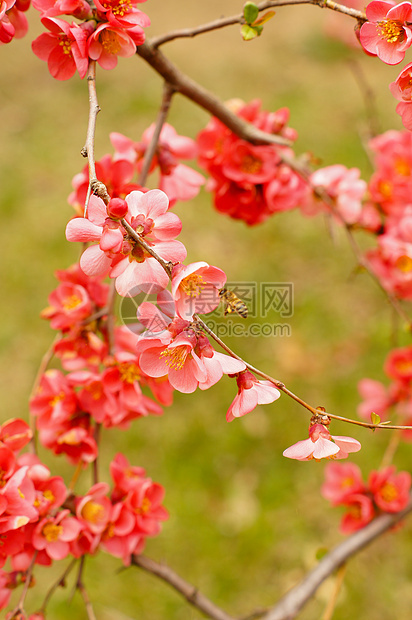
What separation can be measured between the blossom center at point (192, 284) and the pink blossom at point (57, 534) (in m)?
0.35

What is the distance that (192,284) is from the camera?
536 mm

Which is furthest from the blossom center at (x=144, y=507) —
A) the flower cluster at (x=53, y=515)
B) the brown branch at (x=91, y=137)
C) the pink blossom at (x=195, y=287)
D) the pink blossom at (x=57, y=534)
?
the brown branch at (x=91, y=137)

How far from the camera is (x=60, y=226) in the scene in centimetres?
267

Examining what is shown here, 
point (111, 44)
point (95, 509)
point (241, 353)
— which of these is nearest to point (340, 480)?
point (95, 509)

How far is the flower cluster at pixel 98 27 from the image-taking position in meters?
0.59

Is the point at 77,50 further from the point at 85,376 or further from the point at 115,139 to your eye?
the point at 85,376

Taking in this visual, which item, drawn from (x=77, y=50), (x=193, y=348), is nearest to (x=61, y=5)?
(x=77, y=50)

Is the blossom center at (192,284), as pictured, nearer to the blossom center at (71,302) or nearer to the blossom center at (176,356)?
the blossom center at (176,356)

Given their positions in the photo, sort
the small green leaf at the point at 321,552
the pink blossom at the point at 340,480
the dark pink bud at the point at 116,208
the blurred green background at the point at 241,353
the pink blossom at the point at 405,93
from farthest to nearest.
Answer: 1. the blurred green background at the point at 241,353
2. the pink blossom at the point at 340,480
3. the small green leaf at the point at 321,552
4. the pink blossom at the point at 405,93
5. the dark pink bud at the point at 116,208

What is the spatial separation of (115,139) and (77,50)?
0.99 ft

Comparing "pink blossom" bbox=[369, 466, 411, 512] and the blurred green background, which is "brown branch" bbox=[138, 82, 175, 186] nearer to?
the blurred green background

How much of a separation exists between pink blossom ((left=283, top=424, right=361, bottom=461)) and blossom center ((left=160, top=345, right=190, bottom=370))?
131 mm

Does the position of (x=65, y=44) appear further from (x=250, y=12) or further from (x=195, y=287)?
(x=195, y=287)

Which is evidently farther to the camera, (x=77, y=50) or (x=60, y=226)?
(x=60, y=226)
